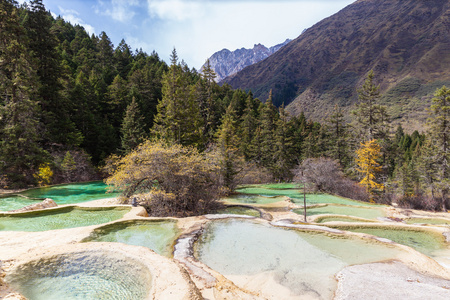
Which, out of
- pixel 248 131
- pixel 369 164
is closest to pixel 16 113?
pixel 248 131

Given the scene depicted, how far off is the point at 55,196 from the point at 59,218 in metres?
8.76

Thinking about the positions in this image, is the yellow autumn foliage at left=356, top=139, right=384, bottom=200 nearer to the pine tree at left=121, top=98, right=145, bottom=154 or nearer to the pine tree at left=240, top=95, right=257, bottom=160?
the pine tree at left=240, top=95, right=257, bottom=160

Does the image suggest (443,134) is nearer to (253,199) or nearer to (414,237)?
(414,237)

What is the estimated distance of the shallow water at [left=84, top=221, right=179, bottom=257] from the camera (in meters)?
8.92

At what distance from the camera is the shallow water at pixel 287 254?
674 centimetres

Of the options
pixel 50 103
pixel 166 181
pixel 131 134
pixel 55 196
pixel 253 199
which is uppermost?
pixel 50 103

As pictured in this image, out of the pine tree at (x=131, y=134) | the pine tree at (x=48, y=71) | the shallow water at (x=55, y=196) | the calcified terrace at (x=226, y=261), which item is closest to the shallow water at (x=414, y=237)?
the calcified terrace at (x=226, y=261)

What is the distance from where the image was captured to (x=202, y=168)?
15266 mm

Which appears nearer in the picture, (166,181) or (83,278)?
(83,278)

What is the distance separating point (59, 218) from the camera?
39.5 ft

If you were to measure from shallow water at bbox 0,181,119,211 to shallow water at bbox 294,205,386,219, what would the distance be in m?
15.5

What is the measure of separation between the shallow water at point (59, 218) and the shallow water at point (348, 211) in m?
12.6

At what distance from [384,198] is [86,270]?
1234 inches

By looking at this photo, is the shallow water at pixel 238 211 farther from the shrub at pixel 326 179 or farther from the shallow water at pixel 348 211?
the shrub at pixel 326 179
